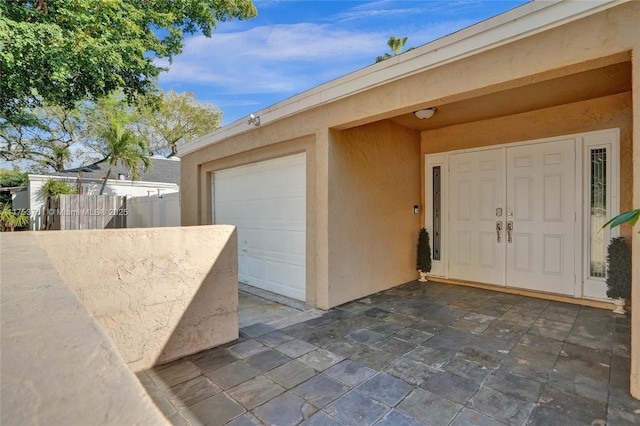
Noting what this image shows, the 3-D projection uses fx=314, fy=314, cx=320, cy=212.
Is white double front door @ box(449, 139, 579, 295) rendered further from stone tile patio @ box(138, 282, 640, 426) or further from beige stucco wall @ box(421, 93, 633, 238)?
stone tile patio @ box(138, 282, 640, 426)

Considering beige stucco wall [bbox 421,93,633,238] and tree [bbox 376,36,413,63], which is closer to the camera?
beige stucco wall [bbox 421,93,633,238]

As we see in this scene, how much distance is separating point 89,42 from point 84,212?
6.06 m

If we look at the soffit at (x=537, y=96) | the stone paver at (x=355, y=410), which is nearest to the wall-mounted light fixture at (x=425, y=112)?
the soffit at (x=537, y=96)

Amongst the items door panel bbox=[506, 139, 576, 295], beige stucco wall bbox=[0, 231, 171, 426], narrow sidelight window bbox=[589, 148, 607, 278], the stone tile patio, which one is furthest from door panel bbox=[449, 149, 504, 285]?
beige stucco wall bbox=[0, 231, 171, 426]

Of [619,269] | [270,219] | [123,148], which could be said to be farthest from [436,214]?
[123,148]

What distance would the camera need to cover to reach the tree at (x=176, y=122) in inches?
815

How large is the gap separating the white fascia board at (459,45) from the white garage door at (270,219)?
Answer: 1.07 m

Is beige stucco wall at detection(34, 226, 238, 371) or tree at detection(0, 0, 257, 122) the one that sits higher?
tree at detection(0, 0, 257, 122)

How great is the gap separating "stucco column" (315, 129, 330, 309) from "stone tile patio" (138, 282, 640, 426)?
37 cm

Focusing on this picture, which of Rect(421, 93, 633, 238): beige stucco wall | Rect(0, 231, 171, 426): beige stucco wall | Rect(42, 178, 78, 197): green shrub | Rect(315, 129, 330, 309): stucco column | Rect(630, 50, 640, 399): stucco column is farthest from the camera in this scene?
Rect(42, 178, 78, 197): green shrub

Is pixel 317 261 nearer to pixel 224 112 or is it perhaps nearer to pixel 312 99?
pixel 312 99

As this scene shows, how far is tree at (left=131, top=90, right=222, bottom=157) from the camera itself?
20703mm

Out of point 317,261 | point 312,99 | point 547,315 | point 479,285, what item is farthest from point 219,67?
point 547,315

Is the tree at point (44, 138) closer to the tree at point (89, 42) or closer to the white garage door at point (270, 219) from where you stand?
the tree at point (89, 42)
